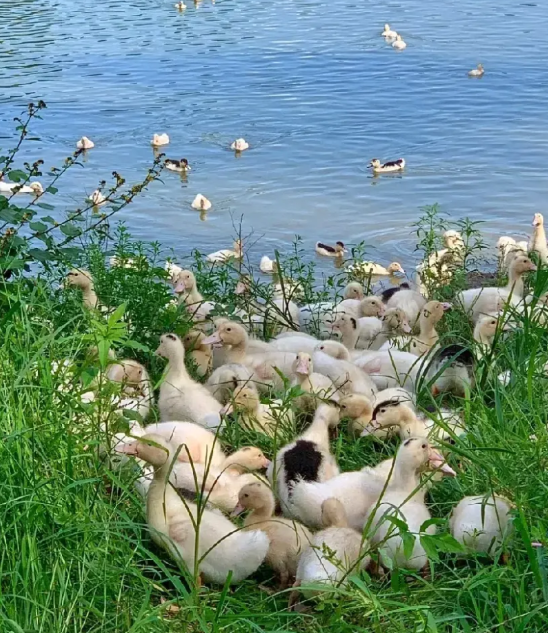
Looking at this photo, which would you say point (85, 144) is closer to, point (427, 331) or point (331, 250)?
point (331, 250)

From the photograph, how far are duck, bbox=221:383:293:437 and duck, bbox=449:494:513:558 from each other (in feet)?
4.40

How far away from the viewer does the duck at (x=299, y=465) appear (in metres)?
4.53

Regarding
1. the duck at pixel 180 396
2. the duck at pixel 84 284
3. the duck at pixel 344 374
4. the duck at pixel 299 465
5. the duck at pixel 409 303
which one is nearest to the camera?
the duck at pixel 299 465

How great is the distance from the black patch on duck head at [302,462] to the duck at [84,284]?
6.29 ft

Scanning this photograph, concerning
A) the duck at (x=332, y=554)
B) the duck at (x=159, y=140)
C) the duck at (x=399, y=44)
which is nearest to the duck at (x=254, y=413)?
the duck at (x=332, y=554)

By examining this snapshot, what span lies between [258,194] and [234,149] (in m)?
1.91

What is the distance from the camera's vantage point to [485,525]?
393cm

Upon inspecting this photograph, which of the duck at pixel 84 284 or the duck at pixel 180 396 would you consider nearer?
the duck at pixel 180 396

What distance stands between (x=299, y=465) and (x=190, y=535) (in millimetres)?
694

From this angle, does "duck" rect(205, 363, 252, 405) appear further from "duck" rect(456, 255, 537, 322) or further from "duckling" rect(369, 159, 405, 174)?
"duckling" rect(369, 159, 405, 174)

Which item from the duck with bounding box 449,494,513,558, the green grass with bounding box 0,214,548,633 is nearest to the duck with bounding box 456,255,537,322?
the green grass with bounding box 0,214,548,633

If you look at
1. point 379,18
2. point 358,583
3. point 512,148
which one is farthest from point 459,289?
point 379,18

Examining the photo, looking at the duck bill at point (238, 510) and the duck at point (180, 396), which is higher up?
the duck bill at point (238, 510)

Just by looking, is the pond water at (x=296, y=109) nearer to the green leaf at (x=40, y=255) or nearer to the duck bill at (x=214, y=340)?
the duck bill at (x=214, y=340)
